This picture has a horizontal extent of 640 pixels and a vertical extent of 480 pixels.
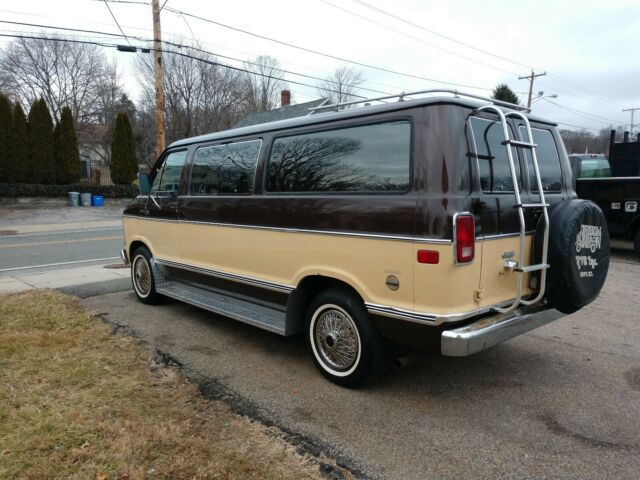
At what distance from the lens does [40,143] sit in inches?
958

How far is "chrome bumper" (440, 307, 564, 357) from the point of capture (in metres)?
3.13

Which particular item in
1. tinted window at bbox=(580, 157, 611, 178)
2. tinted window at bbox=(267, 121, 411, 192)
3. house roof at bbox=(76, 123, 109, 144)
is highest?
house roof at bbox=(76, 123, 109, 144)

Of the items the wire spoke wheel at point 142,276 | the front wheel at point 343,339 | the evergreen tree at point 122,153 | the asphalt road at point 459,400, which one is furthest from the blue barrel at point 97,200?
the front wheel at point 343,339

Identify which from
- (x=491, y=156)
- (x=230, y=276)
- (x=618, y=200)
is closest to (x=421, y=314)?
(x=491, y=156)

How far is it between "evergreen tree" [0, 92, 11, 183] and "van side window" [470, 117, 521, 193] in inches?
1010

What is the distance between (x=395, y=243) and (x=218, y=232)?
2355mm

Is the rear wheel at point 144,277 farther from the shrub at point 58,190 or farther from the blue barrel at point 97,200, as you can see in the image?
the blue barrel at point 97,200

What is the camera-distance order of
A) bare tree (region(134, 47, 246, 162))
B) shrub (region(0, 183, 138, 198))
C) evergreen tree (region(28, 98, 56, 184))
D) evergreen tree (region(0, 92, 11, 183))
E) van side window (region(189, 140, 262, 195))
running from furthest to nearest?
1. bare tree (region(134, 47, 246, 162))
2. evergreen tree (region(28, 98, 56, 184))
3. shrub (region(0, 183, 138, 198))
4. evergreen tree (region(0, 92, 11, 183))
5. van side window (region(189, 140, 262, 195))

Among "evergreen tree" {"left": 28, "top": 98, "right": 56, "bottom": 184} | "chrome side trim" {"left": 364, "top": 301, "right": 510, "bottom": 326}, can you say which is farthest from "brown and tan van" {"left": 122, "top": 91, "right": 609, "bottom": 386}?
"evergreen tree" {"left": 28, "top": 98, "right": 56, "bottom": 184}

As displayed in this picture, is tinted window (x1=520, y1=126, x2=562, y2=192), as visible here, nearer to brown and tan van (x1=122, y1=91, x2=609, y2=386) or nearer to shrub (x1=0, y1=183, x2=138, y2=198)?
brown and tan van (x1=122, y1=91, x2=609, y2=386)

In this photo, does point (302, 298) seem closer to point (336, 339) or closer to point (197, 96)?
point (336, 339)

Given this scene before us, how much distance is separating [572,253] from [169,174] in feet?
15.1

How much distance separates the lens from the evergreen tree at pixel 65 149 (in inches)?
997

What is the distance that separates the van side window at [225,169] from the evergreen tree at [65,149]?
76.6ft
